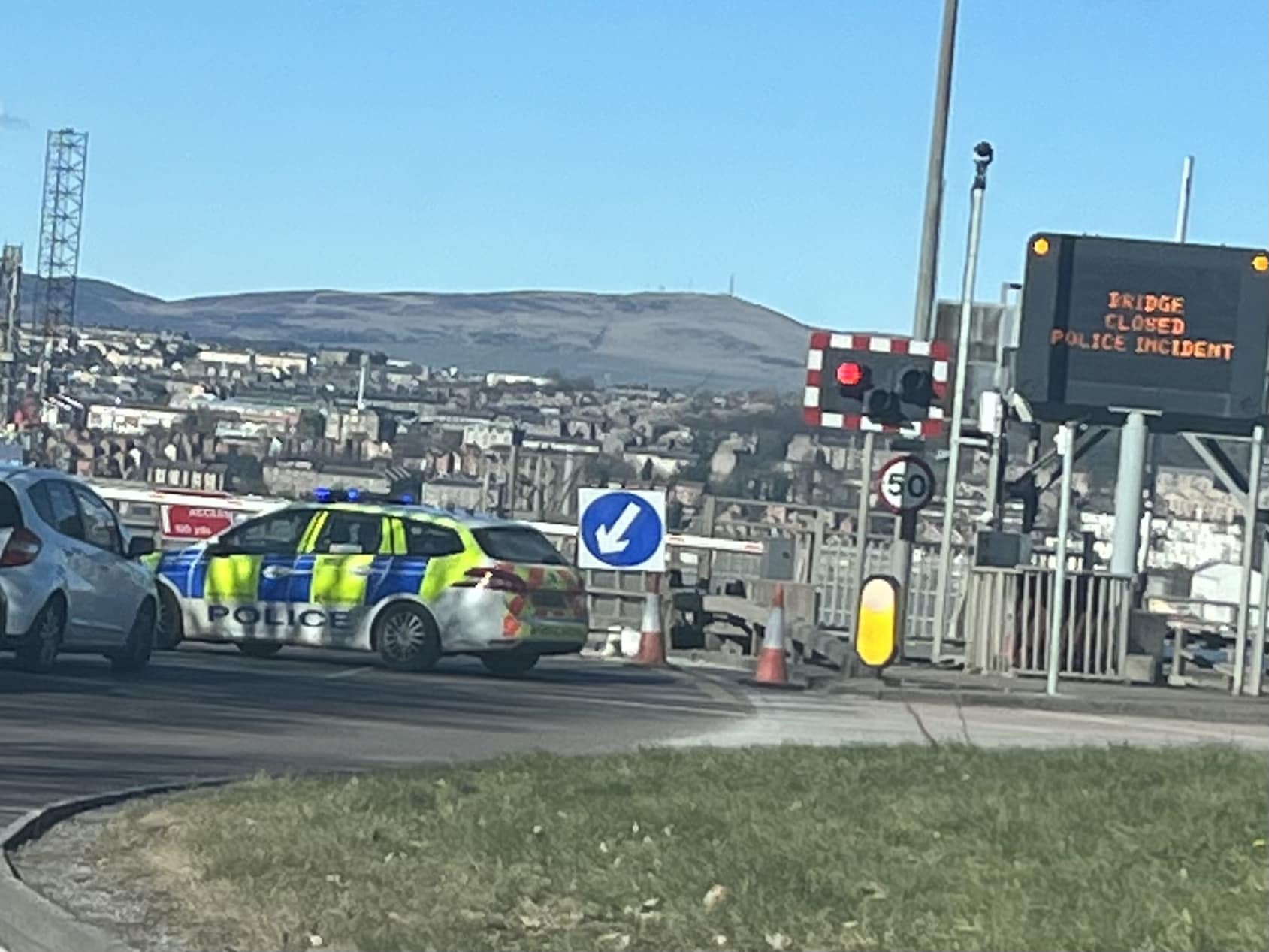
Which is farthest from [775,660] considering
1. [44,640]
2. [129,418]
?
[129,418]

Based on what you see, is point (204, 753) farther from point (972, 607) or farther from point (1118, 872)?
point (972, 607)

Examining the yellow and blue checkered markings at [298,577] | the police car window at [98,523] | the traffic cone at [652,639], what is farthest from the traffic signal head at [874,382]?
the police car window at [98,523]

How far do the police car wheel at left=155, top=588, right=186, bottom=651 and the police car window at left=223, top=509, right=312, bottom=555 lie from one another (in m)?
0.73

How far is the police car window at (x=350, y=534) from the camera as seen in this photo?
23766mm

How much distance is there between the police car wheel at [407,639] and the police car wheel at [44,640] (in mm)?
4035

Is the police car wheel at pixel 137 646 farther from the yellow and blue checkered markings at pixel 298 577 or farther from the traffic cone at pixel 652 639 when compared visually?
the traffic cone at pixel 652 639

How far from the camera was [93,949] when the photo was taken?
27.7 ft

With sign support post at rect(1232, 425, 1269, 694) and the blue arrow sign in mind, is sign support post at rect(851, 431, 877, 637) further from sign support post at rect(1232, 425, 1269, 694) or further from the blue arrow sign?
sign support post at rect(1232, 425, 1269, 694)

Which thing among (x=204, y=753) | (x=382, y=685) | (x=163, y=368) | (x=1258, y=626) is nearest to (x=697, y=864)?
(x=204, y=753)

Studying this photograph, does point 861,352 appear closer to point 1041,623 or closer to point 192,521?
point 1041,623

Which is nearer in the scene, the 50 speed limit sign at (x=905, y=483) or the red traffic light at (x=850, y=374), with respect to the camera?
the red traffic light at (x=850, y=374)

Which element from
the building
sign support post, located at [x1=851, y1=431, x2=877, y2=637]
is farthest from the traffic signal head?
the building

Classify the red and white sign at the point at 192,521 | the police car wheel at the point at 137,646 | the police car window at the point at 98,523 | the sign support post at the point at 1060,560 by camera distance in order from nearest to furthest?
the police car window at the point at 98,523, the police car wheel at the point at 137,646, the sign support post at the point at 1060,560, the red and white sign at the point at 192,521

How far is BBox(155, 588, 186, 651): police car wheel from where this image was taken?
79.9 ft
